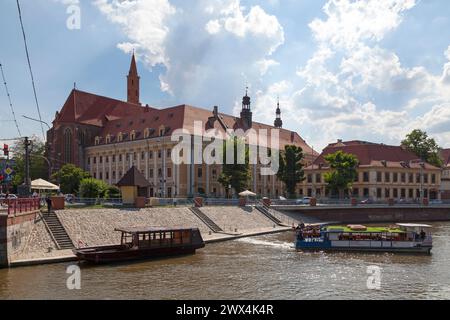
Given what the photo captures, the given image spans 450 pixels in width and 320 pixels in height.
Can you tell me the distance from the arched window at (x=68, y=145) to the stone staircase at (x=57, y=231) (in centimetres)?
5846

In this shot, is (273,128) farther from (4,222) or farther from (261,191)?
(4,222)

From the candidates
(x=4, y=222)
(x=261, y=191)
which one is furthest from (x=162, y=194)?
(x=4, y=222)

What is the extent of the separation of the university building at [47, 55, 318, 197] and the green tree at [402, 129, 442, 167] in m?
23.5

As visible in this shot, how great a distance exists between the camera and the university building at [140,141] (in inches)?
2926

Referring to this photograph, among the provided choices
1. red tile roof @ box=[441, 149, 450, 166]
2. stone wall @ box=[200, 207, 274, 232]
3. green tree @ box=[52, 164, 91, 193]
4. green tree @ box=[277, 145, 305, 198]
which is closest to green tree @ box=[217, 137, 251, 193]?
green tree @ box=[277, 145, 305, 198]

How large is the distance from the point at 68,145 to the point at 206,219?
54299 mm

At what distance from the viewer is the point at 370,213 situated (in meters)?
65.6

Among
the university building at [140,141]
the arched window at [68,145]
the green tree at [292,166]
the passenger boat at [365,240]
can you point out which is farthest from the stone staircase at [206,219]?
the arched window at [68,145]

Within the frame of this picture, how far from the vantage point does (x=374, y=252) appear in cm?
3547

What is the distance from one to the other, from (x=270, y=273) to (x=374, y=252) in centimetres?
1392

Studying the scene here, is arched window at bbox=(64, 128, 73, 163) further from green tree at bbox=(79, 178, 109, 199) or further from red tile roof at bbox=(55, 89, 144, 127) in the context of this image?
green tree at bbox=(79, 178, 109, 199)

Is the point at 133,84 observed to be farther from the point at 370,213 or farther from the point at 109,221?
the point at 109,221
